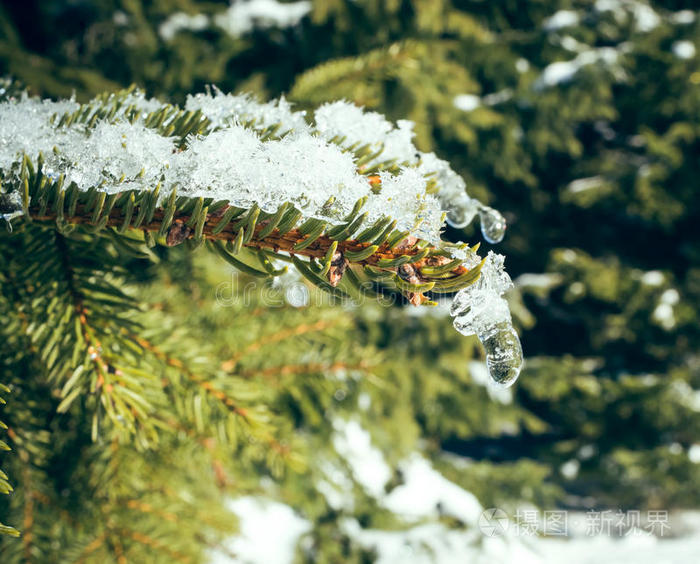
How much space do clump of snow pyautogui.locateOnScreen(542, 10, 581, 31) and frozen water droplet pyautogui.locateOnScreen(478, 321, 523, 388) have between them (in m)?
3.36

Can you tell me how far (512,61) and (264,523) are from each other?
266 centimetres

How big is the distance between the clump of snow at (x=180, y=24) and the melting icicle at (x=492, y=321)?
2.14m

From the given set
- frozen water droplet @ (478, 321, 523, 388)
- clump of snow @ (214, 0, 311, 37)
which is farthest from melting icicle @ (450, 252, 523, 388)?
clump of snow @ (214, 0, 311, 37)

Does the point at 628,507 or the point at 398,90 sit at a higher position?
the point at 398,90

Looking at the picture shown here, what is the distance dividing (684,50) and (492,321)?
12.6ft

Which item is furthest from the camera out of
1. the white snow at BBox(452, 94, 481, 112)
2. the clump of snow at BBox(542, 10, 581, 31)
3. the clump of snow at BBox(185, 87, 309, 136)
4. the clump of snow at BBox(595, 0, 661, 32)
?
the clump of snow at BBox(595, 0, 661, 32)

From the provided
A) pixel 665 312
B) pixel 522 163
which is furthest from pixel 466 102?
pixel 665 312

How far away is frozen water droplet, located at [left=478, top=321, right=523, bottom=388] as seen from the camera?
366mm

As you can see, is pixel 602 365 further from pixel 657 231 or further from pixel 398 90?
pixel 398 90

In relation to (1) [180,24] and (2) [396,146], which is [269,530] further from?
(1) [180,24]

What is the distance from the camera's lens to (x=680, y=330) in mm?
4012

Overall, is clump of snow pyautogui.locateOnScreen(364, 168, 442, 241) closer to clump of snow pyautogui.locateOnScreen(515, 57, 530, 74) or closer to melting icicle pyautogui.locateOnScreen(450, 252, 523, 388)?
melting icicle pyautogui.locateOnScreen(450, 252, 523, 388)

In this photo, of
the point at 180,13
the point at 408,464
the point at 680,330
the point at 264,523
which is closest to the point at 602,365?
the point at 680,330

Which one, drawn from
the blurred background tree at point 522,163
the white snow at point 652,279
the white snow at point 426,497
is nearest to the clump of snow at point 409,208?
the blurred background tree at point 522,163
